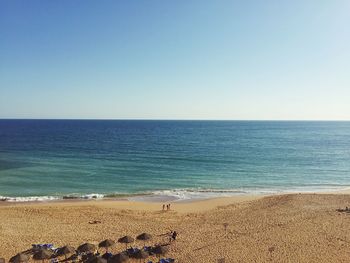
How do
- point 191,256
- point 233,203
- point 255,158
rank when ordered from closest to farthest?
point 191,256 < point 233,203 < point 255,158

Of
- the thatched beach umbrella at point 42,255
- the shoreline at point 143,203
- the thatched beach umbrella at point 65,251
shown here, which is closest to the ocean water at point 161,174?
the shoreline at point 143,203

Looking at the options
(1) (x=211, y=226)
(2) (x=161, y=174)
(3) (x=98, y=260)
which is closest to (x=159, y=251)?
(3) (x=98, y=260)

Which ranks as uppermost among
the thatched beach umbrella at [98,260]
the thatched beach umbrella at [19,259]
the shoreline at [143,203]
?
the thatched beach umbrella at [98,260]

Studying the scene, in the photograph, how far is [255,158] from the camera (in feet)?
228

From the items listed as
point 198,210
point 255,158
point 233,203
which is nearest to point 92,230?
point 198,210

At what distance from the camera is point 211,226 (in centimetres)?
2769

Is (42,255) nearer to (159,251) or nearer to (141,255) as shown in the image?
(141,255)

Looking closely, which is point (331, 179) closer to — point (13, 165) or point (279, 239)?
point (279, 239)

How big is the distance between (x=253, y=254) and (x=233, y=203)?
14990 millimetres

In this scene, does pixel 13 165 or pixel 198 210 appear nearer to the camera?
pixel 198 210

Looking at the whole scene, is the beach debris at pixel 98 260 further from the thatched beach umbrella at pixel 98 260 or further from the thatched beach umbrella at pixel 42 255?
the thatched beach umbrella at pixel 42 255

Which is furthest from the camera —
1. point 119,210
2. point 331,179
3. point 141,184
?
point 331,179

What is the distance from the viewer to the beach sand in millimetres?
21797

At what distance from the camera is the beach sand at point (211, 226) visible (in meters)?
21.8
